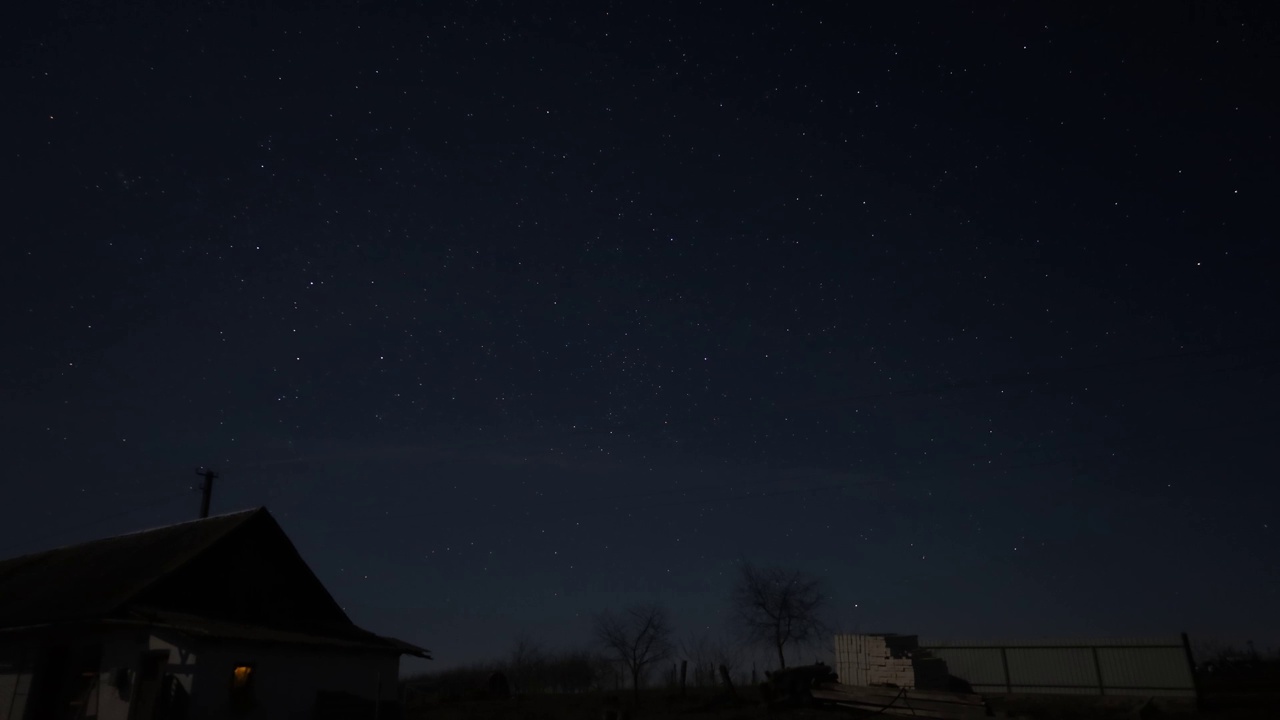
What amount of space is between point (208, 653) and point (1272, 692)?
3773 cm

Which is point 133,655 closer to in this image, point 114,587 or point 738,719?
point 114,587

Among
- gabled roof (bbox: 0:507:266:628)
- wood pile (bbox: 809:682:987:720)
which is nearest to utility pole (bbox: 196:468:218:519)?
gabled roof (bbox: 0:507:266:628)

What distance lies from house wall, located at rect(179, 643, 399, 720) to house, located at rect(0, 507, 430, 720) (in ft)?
0.12

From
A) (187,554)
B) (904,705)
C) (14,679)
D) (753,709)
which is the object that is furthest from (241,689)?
(904,705)

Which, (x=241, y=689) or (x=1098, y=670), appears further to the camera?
(x=1098, y=670)

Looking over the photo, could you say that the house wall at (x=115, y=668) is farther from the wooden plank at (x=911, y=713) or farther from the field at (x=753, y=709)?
the wooden plank at (x=911, y=713)

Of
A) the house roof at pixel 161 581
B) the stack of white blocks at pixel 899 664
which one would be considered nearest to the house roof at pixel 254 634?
the house roof at pixel 161 581

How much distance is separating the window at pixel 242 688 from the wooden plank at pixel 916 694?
1978cm

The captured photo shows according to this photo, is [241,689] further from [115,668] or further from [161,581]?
[161,581]

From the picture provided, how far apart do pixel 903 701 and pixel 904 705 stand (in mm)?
213

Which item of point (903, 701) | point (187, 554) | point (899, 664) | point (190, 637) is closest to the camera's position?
A: point (190, 637)

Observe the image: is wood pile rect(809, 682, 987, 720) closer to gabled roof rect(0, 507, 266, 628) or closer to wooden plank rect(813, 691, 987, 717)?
wooden plank rect(813, 691, 987, 717)

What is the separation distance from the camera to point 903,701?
96.2ft

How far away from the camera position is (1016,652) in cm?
3481
